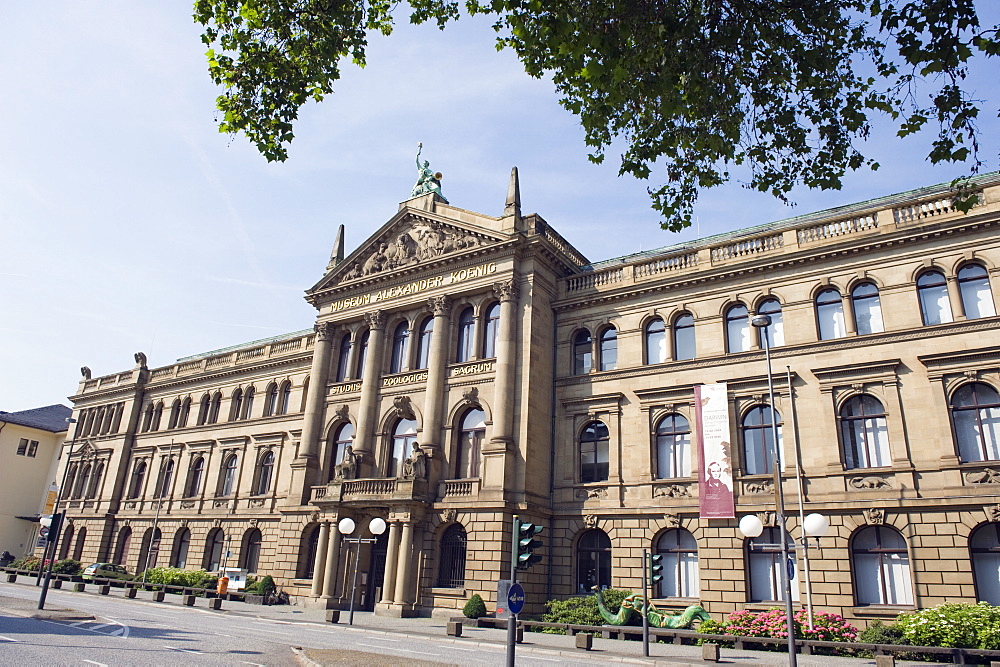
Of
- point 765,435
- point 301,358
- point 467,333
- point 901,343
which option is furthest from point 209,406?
point 901,343

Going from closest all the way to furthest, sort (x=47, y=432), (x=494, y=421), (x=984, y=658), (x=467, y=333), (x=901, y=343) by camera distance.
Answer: (x=984, y=658) < (x=901, y=343) < (x=494, y=421) < (x=467, y=333) < (x=47, y=432)

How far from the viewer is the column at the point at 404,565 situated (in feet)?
101

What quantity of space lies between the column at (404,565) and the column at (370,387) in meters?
5.12

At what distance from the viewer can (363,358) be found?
133 ft

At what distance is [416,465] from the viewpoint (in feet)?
107

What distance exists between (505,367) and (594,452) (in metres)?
5.62

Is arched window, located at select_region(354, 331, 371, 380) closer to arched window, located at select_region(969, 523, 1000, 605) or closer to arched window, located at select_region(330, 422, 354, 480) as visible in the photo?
arched window, located at select_region(330, 422, 354, 480)

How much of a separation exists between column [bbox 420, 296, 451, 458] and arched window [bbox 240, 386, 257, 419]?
60.7ft

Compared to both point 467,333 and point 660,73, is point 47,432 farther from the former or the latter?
point 660,73

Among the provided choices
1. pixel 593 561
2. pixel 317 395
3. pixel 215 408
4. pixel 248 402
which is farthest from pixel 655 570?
pixel 215 408

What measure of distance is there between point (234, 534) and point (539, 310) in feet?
83.1

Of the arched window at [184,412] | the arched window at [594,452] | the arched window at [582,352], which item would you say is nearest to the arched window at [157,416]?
the arched window at [184,412]

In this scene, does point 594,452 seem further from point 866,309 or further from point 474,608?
point 866,309

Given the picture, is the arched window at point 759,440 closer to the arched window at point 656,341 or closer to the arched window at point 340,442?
the arched window at point 656,341
